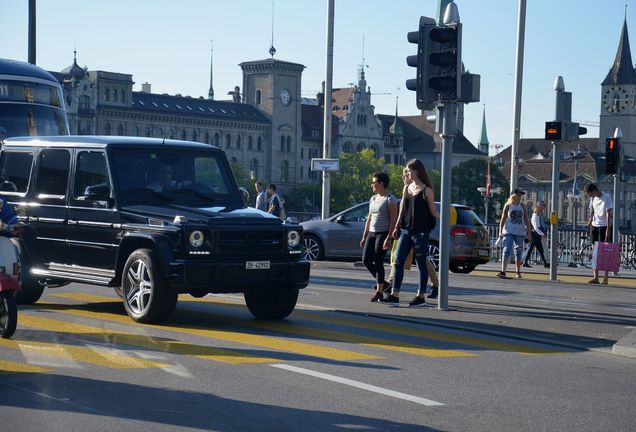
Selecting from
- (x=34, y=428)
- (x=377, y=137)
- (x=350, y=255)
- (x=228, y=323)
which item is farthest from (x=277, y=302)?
(x=377, y=137)

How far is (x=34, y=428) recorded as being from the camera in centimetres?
712

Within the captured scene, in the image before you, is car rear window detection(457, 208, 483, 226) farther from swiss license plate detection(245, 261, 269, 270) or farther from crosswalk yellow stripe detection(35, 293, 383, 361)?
swiss license plate detection(245, 261, 269, 270)

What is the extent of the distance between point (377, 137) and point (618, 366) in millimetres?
184875

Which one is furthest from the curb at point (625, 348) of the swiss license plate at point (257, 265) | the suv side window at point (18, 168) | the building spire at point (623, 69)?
the building spire at point (623, 69)

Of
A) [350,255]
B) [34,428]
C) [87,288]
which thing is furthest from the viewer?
[350,255]

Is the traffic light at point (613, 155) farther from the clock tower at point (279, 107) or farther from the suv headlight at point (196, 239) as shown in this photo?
the clock tower at point (279, 107)

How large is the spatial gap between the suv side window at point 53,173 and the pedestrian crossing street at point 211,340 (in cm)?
132

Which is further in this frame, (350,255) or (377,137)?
(377,137)

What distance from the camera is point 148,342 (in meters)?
10.8

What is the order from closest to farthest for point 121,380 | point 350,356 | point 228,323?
1. point 121,380
2. point 350,356
3. point 228,323

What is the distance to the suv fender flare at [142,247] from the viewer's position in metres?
12.0

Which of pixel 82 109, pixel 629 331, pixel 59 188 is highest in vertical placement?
pixel 82 109

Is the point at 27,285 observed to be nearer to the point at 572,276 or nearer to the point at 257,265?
the point at 257,265

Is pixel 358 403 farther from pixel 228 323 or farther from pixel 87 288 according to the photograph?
pixel 87 288
